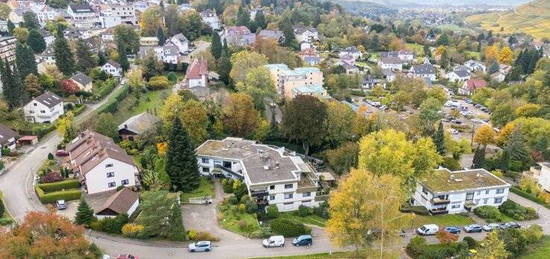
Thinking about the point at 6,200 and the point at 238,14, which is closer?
the point at 6,200

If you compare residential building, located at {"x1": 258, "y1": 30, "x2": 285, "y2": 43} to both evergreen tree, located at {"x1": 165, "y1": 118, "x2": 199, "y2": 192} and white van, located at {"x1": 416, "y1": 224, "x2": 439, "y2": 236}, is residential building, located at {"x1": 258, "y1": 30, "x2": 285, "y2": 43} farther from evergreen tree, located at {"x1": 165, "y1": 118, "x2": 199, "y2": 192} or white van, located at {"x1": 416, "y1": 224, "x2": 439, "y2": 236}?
white van, located at {"x1": 416, "y1": 224, "x2": 439, "y2": 236}

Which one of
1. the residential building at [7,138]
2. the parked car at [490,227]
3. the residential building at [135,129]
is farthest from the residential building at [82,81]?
the parked car at [490,227]

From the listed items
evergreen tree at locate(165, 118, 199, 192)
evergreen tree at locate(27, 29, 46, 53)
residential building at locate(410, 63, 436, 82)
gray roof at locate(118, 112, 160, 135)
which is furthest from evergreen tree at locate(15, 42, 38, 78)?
residential building at locate(410, 63, 436, 82)

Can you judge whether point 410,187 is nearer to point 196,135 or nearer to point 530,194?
point 530,194

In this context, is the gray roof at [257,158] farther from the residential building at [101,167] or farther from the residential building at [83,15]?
the residential building at [83,15]

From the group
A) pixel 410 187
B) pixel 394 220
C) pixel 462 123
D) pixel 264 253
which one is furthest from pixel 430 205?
pixel 462 123

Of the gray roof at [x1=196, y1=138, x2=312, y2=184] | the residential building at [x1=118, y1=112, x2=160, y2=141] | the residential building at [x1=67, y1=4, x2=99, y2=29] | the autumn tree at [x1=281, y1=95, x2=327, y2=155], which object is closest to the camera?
the gray roof at [x1=196, y1=138, x2=312, y2=184]
